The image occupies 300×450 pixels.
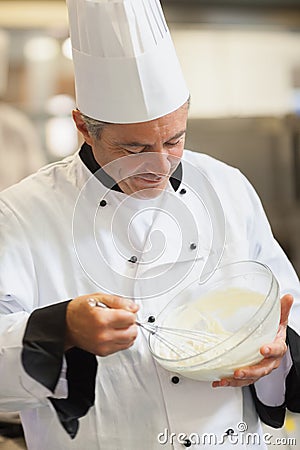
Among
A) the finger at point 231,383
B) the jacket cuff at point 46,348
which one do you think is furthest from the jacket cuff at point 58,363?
the finger at point 231,383

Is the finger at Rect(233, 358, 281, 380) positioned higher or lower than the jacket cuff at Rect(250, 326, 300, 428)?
higher

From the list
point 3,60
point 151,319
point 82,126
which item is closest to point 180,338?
point 151,319

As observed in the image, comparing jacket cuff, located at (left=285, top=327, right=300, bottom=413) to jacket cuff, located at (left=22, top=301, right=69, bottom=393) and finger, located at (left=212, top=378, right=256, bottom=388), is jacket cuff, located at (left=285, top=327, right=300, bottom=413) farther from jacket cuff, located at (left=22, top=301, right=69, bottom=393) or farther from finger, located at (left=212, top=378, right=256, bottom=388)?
jacket cuff, located at (left=22, top=301, right=69, bottom=393)

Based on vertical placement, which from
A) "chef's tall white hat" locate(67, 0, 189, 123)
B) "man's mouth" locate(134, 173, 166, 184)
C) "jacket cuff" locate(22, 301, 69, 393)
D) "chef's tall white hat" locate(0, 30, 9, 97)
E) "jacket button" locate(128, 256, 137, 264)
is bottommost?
"chef's tall white hat" locate(0, 30, 9, 97)

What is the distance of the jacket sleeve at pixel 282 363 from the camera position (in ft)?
2.71

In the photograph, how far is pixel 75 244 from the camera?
0.79 m

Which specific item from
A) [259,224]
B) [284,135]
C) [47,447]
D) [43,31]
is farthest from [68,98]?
[47,447]

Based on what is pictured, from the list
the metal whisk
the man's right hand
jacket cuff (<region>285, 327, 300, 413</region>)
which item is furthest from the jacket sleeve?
the man's right hand

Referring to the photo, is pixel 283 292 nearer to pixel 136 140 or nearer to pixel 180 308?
pixel 180 308

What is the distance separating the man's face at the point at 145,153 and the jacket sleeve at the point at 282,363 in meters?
0.16

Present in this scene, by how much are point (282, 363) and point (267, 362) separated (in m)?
0.08

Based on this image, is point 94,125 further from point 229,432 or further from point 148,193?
point 229,432

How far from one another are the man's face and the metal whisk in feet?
0.43

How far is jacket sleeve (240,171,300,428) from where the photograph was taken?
827 millimetres
